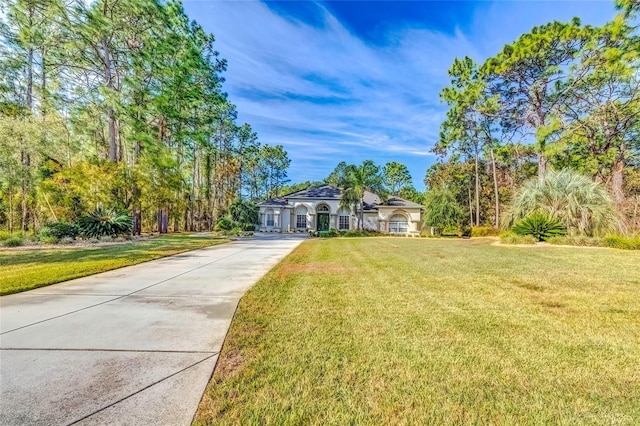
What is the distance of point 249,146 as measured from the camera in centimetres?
4456

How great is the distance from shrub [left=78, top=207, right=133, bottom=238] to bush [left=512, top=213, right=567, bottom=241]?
794 inches

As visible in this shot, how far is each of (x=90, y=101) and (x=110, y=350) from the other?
81.8 ft

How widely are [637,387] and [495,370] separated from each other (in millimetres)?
1050

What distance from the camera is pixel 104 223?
51.4 ft

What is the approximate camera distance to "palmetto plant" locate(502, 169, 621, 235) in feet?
44.9

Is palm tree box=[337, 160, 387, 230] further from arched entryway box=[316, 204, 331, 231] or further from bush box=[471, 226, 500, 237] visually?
bush box=[471, 226, 500, 237]

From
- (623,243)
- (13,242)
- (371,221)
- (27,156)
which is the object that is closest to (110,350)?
(13,242)

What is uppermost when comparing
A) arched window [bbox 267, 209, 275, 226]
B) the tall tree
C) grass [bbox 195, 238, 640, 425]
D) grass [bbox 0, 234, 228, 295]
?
the tall tree

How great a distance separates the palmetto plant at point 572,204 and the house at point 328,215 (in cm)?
1793

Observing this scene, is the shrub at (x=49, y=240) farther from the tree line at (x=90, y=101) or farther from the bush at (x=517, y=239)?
the bush at (x=517, y=239)

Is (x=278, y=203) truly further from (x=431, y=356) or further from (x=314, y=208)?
(x=431, y=356)

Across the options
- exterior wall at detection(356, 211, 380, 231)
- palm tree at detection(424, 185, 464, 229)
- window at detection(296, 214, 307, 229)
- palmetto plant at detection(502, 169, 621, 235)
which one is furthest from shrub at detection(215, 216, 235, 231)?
palmetto plant at detection(502, 169, 621, 235)

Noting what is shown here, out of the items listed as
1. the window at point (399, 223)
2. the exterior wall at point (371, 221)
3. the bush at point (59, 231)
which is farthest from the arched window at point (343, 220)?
the bush at point (59, 231)

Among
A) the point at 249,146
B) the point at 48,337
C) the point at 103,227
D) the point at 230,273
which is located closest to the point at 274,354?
the point at 48,337
